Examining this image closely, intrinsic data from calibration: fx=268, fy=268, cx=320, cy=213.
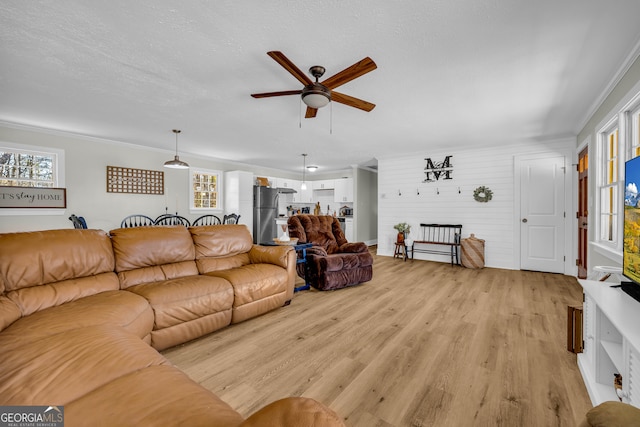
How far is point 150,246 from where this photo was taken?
2654 millimetres

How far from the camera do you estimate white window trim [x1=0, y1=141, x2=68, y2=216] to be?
14.0ft

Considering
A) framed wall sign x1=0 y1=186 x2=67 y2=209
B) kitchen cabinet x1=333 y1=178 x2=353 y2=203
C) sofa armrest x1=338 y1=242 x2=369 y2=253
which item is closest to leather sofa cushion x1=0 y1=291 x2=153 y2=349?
sofa armrest x1=338 y1=242 x2=369 y2=253

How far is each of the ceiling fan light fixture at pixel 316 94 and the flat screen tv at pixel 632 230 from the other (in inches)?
85.8

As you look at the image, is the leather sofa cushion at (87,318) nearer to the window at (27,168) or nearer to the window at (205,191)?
the window at (27,168)

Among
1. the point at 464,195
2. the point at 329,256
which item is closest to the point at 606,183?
the point at 464,195

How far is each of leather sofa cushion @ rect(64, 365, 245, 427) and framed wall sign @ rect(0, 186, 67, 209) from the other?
17.3 feet

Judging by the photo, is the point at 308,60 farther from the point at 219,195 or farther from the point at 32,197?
the point at 219,195

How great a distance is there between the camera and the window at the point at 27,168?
428cm

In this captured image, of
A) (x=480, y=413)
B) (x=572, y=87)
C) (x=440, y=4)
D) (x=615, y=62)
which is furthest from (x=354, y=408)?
(x=572, y=87)

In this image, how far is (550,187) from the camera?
4980mm

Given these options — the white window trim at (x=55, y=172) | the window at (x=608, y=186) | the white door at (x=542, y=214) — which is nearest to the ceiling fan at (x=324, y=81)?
the window at (x=608, y=186)

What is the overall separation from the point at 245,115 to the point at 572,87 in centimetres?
403

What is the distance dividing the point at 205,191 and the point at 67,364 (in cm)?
636

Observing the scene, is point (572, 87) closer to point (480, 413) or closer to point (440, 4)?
point (440, 4)
